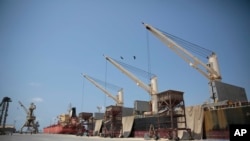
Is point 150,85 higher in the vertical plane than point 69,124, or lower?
higher

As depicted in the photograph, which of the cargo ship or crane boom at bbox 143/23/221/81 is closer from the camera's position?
crane boom at bbox 143/23/221/81

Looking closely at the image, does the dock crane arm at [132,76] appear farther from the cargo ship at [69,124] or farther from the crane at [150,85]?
the cargo ship at [69,124]

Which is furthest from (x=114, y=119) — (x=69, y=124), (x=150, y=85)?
(x=69, y=124)

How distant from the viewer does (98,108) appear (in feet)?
429

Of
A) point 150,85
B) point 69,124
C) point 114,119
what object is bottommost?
point 69,124

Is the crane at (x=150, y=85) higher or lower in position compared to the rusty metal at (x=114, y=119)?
higher

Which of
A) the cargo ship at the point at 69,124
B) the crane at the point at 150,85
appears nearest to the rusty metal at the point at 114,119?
the crane at the point at 150,85

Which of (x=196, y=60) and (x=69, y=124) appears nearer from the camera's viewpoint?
(x=196, y=60)

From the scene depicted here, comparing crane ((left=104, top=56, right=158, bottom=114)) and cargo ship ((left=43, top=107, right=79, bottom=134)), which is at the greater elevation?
crane ((left=104, top=56, right=158, bottom=114))

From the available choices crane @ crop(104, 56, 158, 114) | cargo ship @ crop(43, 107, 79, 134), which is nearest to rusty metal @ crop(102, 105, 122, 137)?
crane @ crop(104, 56, 158, 114)

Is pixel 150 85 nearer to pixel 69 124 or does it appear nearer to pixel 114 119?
pixel 114 119

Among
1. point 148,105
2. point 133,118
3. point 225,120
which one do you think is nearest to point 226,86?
point 225,120

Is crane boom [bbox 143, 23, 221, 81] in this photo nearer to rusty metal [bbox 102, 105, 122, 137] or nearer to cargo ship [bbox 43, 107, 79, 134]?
rusty metal [bbox 102, 105, 122, 137]

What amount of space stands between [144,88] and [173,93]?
36.8 metres
